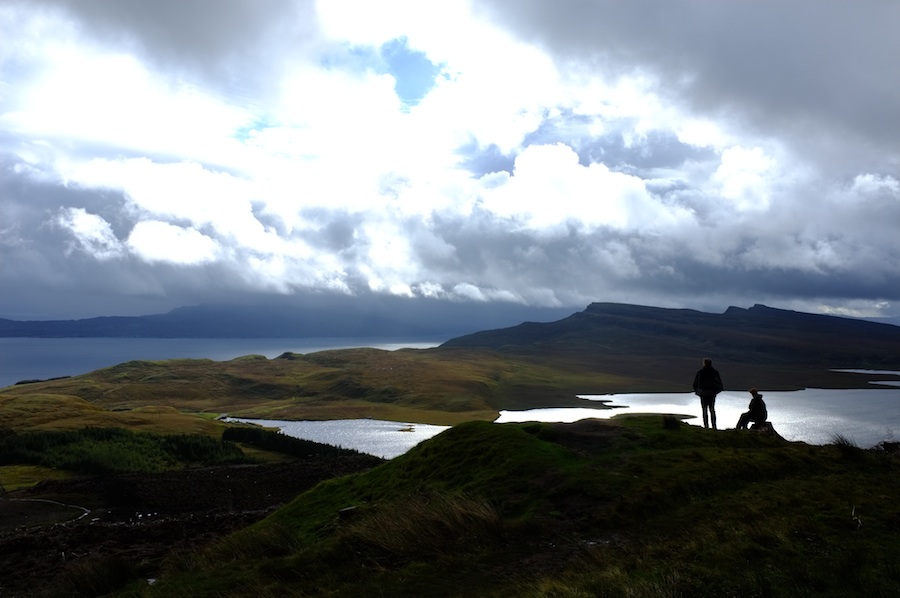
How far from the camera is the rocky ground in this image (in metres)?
17.1

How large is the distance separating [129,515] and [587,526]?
2313cm

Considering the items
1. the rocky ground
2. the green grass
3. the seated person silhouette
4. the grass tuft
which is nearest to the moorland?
the grass tuft

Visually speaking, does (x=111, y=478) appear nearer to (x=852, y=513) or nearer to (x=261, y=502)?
(x=261, y=502)

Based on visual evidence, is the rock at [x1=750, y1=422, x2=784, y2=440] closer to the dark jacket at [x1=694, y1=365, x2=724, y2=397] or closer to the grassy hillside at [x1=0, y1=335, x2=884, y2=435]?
the dark jacket at [x1=694, y1=365, x2=724, y2=397]

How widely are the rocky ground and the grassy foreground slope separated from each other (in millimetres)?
3840

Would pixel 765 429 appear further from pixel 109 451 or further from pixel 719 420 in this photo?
pixel 719 420

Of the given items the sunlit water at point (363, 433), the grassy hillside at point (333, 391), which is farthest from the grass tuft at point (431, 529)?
the grassy hillside at point (333, 391)

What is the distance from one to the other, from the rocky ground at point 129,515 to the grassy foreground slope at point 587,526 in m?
3.84

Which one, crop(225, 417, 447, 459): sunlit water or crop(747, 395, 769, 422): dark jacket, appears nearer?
crop(747, 395, 769, 422): dark jacket

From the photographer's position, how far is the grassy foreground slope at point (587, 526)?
9.32 meters

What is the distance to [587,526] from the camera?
12.4 meters

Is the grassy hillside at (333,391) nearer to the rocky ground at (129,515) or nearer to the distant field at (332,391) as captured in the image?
the distant field at (332,391)

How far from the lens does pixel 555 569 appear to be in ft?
33.6

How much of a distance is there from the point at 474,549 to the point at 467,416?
396ft
